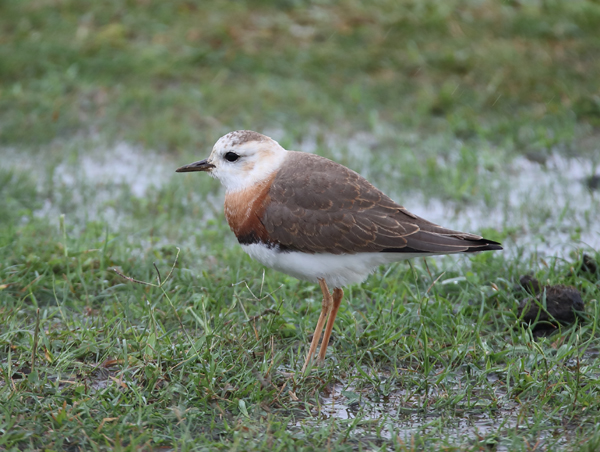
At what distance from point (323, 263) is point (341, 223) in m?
0.28

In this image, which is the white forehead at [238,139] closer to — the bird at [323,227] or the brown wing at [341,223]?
the bird at [323,227]

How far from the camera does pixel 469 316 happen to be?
17.5ft

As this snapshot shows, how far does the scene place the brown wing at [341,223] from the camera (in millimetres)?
4629

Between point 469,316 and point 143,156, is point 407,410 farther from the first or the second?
point 143,156

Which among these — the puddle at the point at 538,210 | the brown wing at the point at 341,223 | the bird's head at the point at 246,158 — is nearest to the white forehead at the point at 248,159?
the bird's head at the point at 246,158

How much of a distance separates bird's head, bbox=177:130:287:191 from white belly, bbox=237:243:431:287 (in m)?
0.50

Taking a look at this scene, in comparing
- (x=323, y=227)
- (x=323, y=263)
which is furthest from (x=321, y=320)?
(x=323, y=227)

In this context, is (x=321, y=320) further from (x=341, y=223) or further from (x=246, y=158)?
(x=246, y=158)

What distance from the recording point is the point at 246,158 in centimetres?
495

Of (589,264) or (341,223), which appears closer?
(341,223)

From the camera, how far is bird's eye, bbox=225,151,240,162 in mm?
A: 4977

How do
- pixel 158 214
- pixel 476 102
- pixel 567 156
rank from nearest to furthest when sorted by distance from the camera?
1. pixel 158 214
2. pixel 567 156
3. pixel 476 102

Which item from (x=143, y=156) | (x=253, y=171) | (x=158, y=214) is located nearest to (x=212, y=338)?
(x=253, y=171)

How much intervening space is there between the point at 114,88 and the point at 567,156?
5867 millimetres
